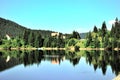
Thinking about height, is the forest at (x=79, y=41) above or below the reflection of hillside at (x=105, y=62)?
above

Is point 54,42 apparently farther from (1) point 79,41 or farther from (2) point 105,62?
(2) point 105,62

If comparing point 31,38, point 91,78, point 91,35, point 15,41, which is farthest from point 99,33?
point 91,78

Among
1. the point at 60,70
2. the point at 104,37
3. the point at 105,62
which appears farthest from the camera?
the point at 104,37

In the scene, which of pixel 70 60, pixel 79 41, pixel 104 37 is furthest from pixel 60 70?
pixel 79 41

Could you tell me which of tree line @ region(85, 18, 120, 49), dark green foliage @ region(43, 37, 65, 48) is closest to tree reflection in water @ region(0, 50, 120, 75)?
tree line @ region(85, 18, 120, 49)

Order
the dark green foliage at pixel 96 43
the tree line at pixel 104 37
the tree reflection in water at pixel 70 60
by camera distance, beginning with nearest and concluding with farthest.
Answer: the tree reflection in water at pixel 70 60 → the tree line at pixel 104 37 → the dark green foliage at pixel 96 43

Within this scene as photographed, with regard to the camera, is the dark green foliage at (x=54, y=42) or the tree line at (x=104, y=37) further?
the dark green foliage at (x=54, y=42)

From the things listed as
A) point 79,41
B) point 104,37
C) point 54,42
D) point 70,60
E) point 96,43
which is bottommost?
point 70,60

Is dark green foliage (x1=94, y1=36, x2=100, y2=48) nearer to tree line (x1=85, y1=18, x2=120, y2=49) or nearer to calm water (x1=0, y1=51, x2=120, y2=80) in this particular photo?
tree line (x1=85, y1=18, x2=120, y2=49)

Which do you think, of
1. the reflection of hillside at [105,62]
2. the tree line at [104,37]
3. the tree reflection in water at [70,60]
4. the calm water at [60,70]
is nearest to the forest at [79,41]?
the tree line at [104,37]

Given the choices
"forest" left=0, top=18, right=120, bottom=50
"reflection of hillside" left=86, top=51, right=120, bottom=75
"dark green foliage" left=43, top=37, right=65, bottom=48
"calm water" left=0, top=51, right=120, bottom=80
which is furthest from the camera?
"dark green foliage" left=43, top=37, right=65, bottom=48

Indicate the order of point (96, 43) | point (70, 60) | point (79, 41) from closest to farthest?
point (70, 60)
point (96, 43)
point (79, 41)

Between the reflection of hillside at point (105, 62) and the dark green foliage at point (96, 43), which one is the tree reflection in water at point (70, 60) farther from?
the dark green foliage at point (96, 43)

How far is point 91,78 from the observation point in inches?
1495
